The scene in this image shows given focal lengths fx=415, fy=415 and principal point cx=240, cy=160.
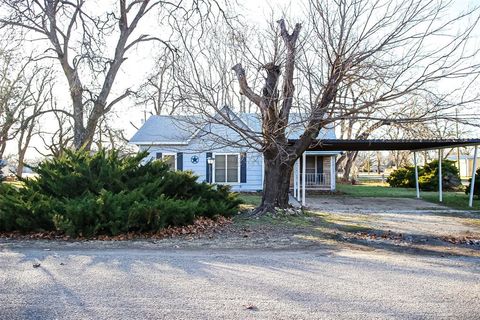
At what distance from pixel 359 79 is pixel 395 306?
6.86m

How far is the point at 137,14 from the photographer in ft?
58.7

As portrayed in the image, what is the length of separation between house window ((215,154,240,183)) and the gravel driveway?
14.3 m

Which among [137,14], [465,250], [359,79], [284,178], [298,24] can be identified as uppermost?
[137,14]

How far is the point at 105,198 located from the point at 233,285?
13.8ft

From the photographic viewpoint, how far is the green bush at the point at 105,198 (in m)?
7.76

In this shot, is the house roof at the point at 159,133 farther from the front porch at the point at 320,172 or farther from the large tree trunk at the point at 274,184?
the large tree trunk at the point at 274,184

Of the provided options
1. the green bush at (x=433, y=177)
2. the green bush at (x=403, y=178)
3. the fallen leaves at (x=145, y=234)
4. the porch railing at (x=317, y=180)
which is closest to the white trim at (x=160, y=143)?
the porch railing at (x=317, y=180)

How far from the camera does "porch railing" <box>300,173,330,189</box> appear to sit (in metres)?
23.5

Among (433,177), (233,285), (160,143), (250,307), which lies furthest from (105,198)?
(433,177)

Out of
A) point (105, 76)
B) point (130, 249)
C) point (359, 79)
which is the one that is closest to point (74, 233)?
point (130, 249)

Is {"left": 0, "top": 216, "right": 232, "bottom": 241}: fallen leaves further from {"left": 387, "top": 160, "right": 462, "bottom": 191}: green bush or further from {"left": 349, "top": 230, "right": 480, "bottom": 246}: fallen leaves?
{"left": 387, "top": 160, "right": 462, "bottom": 191}: green bush

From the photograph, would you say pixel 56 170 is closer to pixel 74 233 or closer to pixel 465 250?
pixel 74 233

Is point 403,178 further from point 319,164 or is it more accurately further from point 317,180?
point 317,180

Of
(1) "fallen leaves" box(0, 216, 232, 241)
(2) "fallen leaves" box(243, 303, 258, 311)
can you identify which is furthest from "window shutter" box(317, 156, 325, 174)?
(2) "fallen leaves" box(243, 303, 258, 311)
